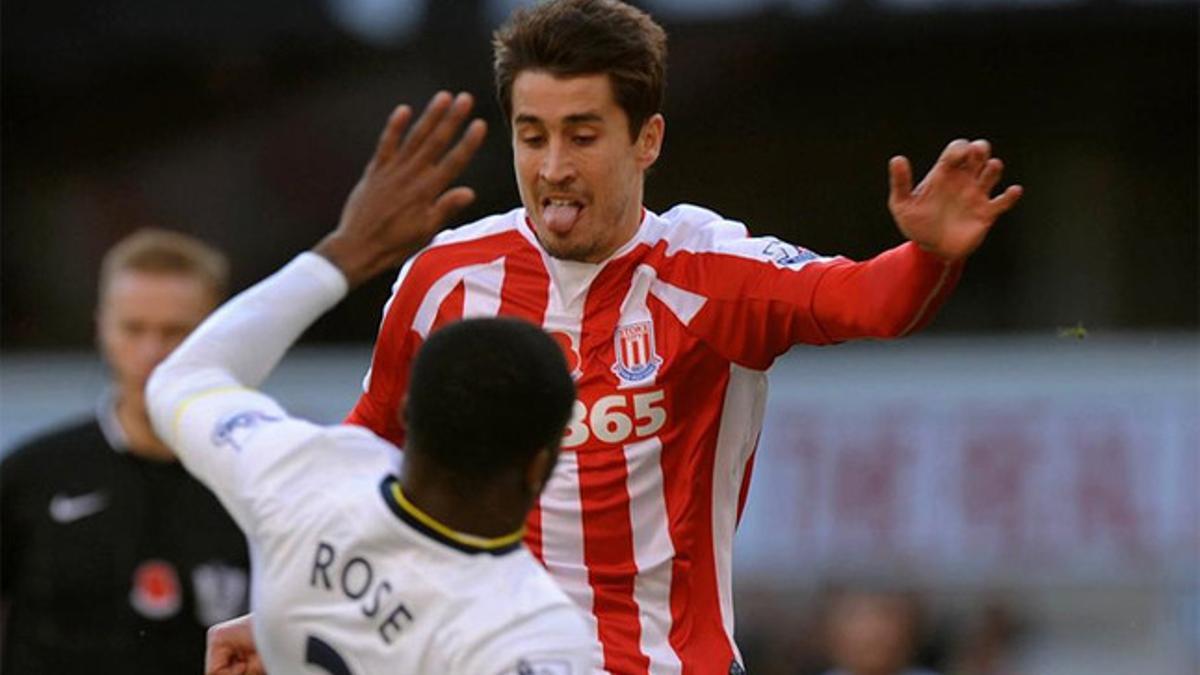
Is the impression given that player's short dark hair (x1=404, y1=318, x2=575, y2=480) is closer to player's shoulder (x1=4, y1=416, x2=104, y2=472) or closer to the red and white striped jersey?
the red and white striped jersey

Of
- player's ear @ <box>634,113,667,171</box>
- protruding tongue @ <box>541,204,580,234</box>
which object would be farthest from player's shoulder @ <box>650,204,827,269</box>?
protruding tongue @ <box>541,204,580,234</box>

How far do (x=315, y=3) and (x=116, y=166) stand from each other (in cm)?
226

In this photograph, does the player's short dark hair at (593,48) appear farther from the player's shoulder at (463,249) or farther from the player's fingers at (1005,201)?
the player's fingers at (1005,201)

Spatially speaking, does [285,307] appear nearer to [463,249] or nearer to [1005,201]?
[463,249]

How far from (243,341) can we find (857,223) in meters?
10.5

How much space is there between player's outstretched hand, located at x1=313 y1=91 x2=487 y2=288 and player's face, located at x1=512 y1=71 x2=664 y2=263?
537 mm

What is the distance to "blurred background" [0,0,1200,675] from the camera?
1433cm

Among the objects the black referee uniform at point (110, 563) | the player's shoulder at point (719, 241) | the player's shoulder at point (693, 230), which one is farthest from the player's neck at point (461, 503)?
the black referee uniform at point (110, 563)

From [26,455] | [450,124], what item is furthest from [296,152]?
[450,124]

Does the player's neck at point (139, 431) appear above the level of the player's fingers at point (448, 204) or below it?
below

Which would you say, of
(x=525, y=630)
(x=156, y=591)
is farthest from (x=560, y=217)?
(x=156, y=591)

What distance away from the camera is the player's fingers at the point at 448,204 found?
4.79 metres

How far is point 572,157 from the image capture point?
5418 mm

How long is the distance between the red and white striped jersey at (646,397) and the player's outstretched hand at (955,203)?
1.75 feet
